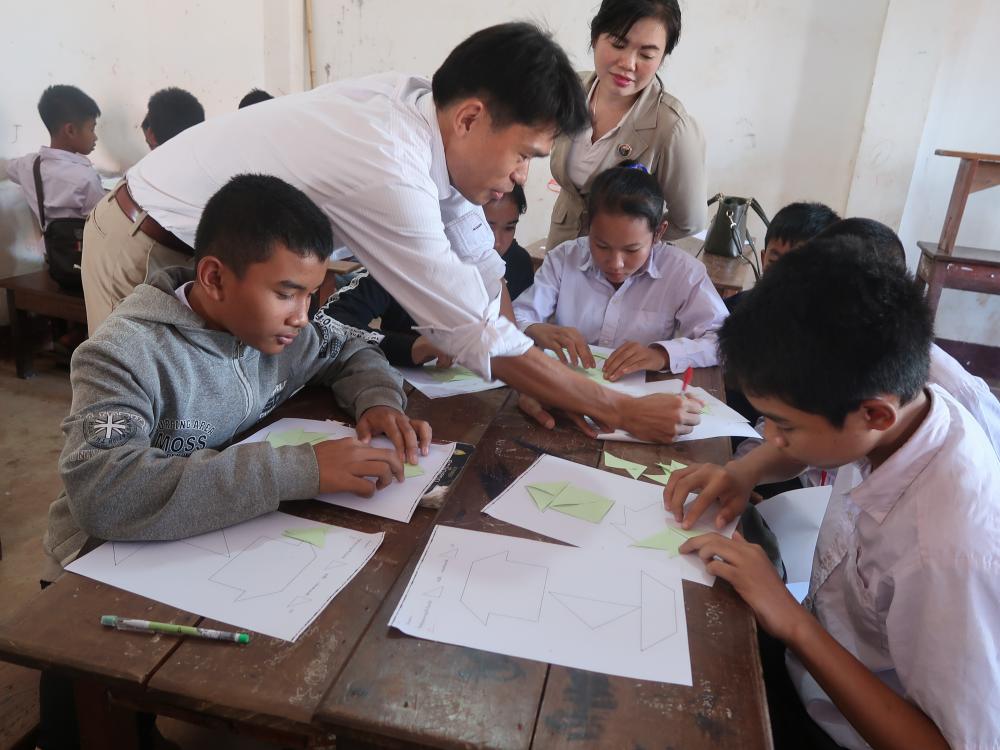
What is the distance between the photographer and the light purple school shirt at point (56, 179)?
3152 millimetres

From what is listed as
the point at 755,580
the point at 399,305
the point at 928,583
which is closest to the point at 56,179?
the point at 399,305

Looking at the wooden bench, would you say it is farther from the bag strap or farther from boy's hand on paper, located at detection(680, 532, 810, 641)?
boy's hand on paper, located at detection(680, 532, 810, 641)

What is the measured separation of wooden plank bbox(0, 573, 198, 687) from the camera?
26.8 inches

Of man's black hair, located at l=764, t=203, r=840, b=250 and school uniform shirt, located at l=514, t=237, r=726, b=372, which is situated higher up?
man's black hair, located at l=764, t=203, r=840, b=250

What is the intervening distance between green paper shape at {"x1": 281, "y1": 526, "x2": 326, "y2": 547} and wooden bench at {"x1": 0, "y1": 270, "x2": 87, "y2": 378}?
263cm

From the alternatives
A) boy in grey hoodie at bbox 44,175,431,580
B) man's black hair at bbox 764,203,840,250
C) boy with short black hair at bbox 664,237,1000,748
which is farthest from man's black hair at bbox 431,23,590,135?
man's black hair at bbox 764,203,840,250

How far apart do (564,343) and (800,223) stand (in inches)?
34.0

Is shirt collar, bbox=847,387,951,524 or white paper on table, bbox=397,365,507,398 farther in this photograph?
white paper on table, bbox=397,365,507,398

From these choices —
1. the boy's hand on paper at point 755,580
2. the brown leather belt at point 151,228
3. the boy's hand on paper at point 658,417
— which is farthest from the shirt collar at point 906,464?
the brown leather belt at point 151,228

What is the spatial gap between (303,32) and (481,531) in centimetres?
465

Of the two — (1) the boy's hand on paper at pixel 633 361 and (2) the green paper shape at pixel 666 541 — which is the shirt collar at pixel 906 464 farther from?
(1) the boy's hand on paper at pixel 633 361

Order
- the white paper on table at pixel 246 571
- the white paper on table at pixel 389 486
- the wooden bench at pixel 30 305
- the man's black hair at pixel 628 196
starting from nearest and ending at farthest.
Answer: the white paper on table at pixel 246 571
the white paper on table at pixel 389 486
the man's black hair at pixel 628 196
the wooden bench at pixel 30 305

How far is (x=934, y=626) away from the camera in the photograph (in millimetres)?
787

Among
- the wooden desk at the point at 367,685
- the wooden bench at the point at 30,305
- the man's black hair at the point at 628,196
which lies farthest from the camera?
the wooden bench at the point at 30,305
